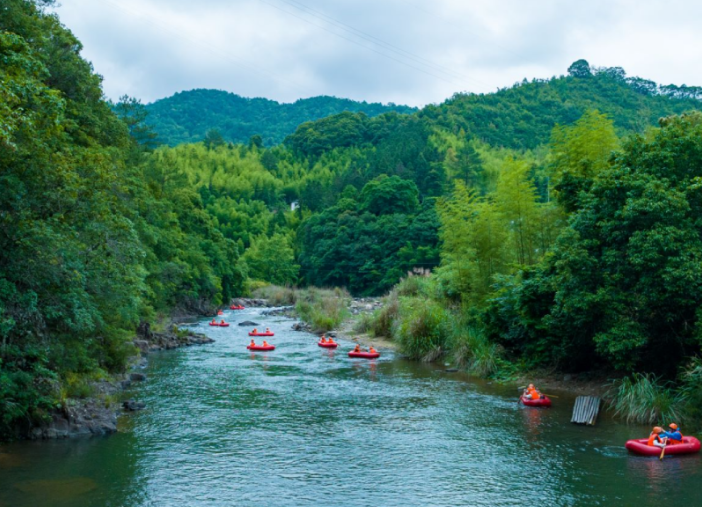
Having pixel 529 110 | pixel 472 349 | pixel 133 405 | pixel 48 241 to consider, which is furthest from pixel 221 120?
pixel 48 241

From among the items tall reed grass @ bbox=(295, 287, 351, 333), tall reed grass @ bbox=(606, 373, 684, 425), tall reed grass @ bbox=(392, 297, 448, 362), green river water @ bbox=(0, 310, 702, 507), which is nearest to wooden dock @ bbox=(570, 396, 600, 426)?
green river water @ bbox=(0, 310, 702, 507)

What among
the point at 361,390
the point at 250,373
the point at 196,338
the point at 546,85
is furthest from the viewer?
the point at 546,85

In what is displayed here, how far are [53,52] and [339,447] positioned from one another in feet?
57.8

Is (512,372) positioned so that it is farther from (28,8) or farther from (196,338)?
(28,8)

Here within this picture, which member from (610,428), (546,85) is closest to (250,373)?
(610,428)

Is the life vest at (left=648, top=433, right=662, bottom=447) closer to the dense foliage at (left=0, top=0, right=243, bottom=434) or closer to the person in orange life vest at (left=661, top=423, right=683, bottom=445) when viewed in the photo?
the person in orange life vest at (left=661, top=423, right=683, bottom=445)

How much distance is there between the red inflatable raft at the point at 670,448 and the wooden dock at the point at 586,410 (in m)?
2.53

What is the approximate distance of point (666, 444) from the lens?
13.5m

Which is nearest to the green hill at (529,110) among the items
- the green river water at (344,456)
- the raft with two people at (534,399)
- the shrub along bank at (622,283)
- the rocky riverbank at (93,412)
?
the shrub along bank at (622,283)

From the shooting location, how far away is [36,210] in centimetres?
1426

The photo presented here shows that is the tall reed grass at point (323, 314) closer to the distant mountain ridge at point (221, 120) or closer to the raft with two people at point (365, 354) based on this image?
the raft with two people at point (365, 354)

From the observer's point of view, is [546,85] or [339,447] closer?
[339,447]

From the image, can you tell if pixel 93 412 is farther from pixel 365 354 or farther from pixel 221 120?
pixel 221 120

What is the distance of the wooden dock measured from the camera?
53.9 ft
